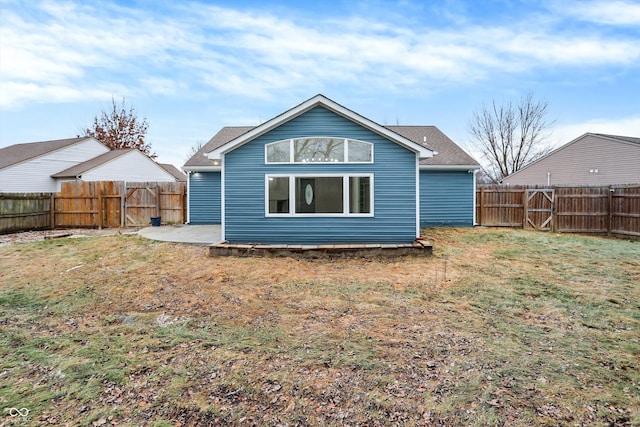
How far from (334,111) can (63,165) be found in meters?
20.5

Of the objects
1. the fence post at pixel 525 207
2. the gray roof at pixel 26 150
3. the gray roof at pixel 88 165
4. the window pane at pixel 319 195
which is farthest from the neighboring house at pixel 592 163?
the gray roof at pixel 26 150

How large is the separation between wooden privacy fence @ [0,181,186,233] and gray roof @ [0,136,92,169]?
7.84 meters

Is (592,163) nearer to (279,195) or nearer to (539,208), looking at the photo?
(539,208)

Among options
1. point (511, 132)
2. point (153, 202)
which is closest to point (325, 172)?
point (153, 202)

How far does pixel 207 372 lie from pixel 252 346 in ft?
2.04

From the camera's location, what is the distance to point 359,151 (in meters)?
8.99

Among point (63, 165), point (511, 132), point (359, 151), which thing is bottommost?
point (359, 151)

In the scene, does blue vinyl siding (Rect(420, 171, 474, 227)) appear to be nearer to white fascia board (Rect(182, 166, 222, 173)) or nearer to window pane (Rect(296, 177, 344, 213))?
window pane (Rect(296, 177, 344, 213))

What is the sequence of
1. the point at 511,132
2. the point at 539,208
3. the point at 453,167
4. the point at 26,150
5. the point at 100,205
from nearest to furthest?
the point at 453,167 → the point at 539,208 → the point at 100,205 → the point at 26,150 → the point at 511,132

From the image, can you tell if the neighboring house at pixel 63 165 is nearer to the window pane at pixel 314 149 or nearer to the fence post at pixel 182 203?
the fence post at pixel 182 203

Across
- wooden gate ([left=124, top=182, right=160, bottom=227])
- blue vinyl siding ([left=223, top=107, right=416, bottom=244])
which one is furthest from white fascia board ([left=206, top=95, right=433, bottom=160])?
wooden gate ([left=124, top=182, right=160, bottom=227])

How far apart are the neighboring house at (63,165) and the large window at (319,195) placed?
16.2 meters

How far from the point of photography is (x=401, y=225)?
903cm

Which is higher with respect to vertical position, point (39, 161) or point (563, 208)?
point (39, 161)
